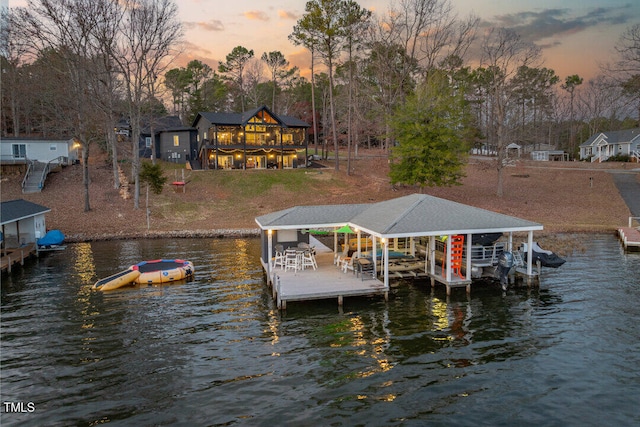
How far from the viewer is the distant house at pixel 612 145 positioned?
6969 cm

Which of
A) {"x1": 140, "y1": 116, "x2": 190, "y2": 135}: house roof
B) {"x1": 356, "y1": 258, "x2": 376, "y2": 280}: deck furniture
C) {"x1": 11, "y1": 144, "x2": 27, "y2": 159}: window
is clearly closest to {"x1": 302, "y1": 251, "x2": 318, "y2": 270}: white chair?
{"x1": 356, "y1": 258, "x2": 376, "y2": 280}: deck furniture

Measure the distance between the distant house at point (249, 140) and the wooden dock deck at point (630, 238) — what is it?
38323 mm

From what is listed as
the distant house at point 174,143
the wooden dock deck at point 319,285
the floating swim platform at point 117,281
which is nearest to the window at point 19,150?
the distant house at point 174,143

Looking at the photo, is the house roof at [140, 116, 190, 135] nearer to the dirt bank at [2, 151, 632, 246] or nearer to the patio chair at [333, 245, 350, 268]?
the dirt bank at [2, 151, 632, 246]

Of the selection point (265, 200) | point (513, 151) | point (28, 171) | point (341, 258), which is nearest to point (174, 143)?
point (28, 171)

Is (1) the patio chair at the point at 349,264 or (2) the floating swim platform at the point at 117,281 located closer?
(2) the floating swim platform at the point at 117,281

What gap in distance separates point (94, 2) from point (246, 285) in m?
32.3

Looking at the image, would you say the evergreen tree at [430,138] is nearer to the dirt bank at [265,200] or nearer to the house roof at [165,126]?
the dirt bank at [265,200]

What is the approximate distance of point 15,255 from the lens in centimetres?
2564

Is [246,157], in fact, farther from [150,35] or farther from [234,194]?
[150,35]

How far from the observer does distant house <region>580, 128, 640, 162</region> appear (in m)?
69.7

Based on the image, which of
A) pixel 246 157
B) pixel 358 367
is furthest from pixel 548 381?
pixel 246 157

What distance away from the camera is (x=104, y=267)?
82.4ft

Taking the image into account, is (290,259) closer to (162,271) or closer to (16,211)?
(162,271)
